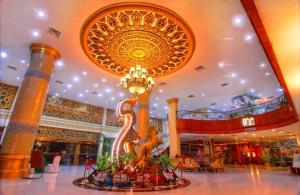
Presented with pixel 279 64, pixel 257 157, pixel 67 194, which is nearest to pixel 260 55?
pixel 279 64

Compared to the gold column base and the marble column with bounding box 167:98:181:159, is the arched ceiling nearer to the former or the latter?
the marble column with bounding box 167:98:181:159

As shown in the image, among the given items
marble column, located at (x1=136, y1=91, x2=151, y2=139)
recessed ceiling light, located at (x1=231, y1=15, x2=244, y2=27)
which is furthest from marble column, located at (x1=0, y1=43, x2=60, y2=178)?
recessed ceiling light, located at (x1=231, y1=15, x2=244, y2=27)

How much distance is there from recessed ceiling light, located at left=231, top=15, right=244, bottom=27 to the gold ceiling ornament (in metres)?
1.32

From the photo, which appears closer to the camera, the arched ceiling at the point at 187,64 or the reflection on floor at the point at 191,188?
the reflection on floor at the point at 191,188

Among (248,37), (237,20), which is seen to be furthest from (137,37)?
(248,37)

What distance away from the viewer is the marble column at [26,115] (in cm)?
543

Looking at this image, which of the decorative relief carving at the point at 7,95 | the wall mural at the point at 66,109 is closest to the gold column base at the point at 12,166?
the wall mural at the point at 66,109

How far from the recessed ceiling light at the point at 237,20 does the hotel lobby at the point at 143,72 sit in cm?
3

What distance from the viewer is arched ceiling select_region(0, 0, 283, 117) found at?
199 inches

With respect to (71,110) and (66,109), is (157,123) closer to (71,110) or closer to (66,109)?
(71,110)

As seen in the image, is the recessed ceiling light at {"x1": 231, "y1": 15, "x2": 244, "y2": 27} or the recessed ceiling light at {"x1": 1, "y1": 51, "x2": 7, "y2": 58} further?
the recessed ceiling light at {"x1": 1, "y1": 51, "x2": 7, "y2": 58}

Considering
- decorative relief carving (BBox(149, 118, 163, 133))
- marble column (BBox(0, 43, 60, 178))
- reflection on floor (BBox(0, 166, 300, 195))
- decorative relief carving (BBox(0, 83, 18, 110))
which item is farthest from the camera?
decorative relief carving (BBox(149, 118, 163, 133))

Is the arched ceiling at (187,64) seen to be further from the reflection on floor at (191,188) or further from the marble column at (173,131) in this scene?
the reflection on floor at (191,188)

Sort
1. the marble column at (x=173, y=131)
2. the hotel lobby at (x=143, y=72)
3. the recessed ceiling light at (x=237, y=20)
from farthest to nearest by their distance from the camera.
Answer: the marble column at (x=173, y=131)
the recessed ceiling light at (x=237, y=20)
the hotel lobby at (x=143, y=72)
